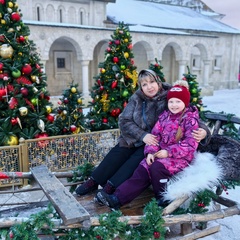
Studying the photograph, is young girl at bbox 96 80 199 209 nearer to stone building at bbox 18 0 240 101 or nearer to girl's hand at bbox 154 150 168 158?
girl's hand at bbox 154 150 168 158

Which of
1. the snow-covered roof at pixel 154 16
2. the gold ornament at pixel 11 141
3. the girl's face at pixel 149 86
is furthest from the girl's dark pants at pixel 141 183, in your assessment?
the snow-covered roof at pixel 154 16

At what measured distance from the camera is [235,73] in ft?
85.2

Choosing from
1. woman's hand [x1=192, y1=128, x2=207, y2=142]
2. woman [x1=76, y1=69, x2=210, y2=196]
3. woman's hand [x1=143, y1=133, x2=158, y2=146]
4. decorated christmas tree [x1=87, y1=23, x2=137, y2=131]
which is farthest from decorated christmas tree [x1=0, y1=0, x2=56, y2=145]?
woman's hand [x1=192, y1=128, x2=207, y2=142]

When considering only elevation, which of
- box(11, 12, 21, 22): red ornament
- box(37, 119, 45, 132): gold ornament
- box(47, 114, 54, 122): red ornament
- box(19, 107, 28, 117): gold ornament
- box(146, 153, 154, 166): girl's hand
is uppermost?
box(11, 12, 21, 22): red ornament

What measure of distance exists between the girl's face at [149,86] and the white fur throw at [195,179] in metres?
0.94

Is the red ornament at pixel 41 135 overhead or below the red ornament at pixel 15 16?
below

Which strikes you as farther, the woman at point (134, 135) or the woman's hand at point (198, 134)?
the woman at point (134, 135)

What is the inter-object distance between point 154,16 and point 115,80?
1959 cm

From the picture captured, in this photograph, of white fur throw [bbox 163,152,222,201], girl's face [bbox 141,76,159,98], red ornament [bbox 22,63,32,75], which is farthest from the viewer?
red ornament [bbox 22,63,32,75]

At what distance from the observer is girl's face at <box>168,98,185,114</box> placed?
2988mm

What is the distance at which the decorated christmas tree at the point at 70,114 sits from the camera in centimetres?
590

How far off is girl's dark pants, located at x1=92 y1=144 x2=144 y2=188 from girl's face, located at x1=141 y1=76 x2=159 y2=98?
642mm

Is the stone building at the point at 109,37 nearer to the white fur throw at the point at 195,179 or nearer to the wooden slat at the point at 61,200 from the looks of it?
the wooden slat at the point at 61,200

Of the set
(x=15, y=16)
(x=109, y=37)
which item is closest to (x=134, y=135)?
(x=15, y=16)
